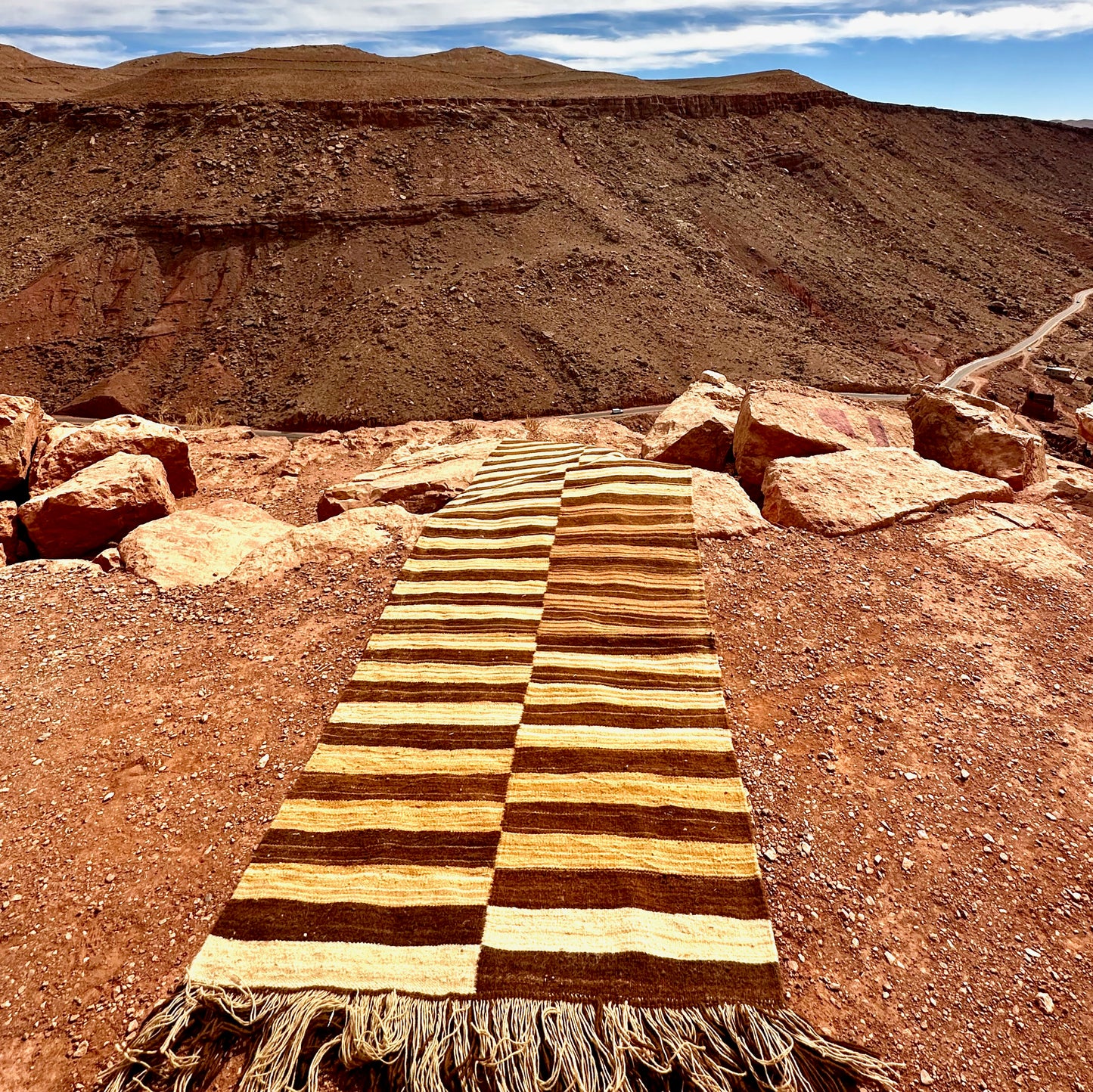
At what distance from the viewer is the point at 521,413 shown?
24.3 metres

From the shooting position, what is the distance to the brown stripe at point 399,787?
12.3 feet

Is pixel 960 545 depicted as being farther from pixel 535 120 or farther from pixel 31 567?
pixel 535 120

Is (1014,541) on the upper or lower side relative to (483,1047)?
upper

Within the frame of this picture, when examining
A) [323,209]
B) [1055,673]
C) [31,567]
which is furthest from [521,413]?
[1055,673]

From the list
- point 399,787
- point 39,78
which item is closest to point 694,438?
point 399,787

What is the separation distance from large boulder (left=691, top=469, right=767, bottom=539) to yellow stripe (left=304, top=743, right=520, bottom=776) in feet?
10.4

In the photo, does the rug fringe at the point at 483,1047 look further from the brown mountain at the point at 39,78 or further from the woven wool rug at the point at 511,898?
the brown mountain at the point at 39,78

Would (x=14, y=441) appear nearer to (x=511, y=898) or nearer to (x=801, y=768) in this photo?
(x=511, y=898)

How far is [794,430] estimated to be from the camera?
7.98 m

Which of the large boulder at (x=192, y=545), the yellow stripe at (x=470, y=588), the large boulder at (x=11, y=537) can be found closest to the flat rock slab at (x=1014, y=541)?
the yellow stripe at (x=470, y=588)

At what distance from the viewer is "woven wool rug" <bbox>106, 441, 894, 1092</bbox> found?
271 cm

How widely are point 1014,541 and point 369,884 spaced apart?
6079 mm

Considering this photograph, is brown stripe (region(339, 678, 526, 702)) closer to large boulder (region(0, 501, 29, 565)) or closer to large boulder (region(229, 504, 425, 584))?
large boulder (region(229, 504, 425, 584))

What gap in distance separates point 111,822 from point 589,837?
8.81 feet
